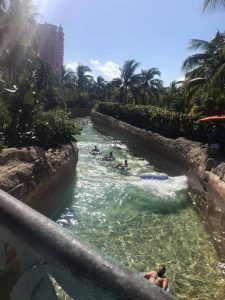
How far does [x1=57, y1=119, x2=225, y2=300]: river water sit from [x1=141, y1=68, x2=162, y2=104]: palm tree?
36.6 metres

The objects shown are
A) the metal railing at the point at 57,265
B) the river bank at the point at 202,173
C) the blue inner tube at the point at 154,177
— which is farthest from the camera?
the blue inner tube at the point at 154,177

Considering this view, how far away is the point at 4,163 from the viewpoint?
9.98 metres

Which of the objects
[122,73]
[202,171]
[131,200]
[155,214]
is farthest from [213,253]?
[122,73]

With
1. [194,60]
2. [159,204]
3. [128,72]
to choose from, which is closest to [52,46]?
[128,72]

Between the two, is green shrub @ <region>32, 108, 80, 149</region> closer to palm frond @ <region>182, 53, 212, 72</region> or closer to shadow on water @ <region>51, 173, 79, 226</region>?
shadow on water @ <region>51, 173, 79, 226</region>

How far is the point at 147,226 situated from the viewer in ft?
41.9

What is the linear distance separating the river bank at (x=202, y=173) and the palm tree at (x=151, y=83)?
26.9m

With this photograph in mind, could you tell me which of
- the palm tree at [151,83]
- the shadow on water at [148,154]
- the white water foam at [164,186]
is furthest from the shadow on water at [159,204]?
the palm tree at [151,83]

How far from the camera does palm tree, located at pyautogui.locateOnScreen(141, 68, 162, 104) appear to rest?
5625 cm

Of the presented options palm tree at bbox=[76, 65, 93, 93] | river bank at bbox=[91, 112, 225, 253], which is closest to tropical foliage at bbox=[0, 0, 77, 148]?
river bank at bbox=[91, 112, 225, 253]

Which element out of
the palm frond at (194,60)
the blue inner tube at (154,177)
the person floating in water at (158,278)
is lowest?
the blue inner tube at (154,177)

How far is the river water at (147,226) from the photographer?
9445mm

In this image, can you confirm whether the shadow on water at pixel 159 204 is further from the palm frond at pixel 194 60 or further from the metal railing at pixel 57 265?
the palm frond at pixel 194 60

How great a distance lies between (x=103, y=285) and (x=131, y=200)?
585 inches
